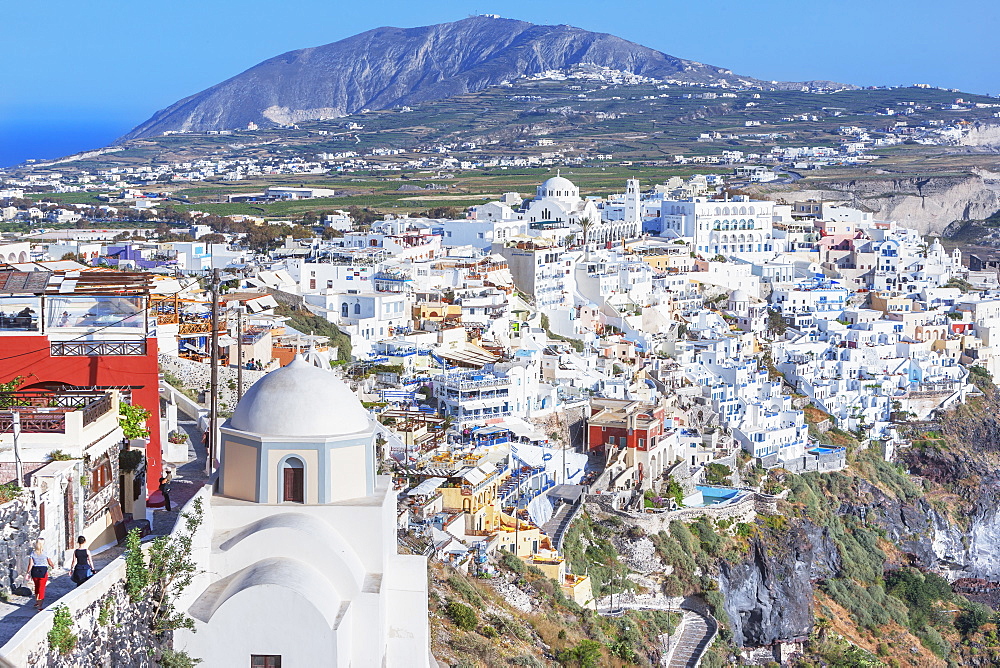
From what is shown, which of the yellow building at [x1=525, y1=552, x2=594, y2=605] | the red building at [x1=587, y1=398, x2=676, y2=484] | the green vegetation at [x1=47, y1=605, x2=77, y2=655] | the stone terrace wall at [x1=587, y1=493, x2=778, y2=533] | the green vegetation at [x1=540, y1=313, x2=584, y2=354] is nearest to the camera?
the green vegetation at [x1=47, y1=605, x2=77, y2=655]

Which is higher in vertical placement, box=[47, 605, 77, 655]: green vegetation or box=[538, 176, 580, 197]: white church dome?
box=[538, 176, 580, 197]: white church dome

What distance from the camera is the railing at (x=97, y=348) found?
11164 mm

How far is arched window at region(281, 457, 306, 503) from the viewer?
8.55 meters

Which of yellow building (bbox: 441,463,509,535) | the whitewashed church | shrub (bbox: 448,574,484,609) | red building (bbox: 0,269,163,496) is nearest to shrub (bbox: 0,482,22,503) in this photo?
the whitewashed church

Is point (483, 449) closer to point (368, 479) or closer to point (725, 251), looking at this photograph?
point (368, 479)

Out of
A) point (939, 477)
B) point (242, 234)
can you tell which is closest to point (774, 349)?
point (939, 477)

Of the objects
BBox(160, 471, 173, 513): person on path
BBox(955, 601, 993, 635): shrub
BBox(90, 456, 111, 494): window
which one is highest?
BBox(90, 456, 111, 494): window

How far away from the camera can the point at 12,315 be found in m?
12.1

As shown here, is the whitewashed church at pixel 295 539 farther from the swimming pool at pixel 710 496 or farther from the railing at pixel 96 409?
the swimming pool at pixel 710 496

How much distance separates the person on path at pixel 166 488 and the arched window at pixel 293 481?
2.14m

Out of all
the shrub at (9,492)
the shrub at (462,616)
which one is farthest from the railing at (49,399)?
the shrub at (462,616)

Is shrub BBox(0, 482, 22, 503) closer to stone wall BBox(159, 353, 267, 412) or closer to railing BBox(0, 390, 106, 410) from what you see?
railing BBox(0, 390, 106, 410)

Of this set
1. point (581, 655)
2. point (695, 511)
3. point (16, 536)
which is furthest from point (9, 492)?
point (695, 511)

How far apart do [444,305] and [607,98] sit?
112 metres
